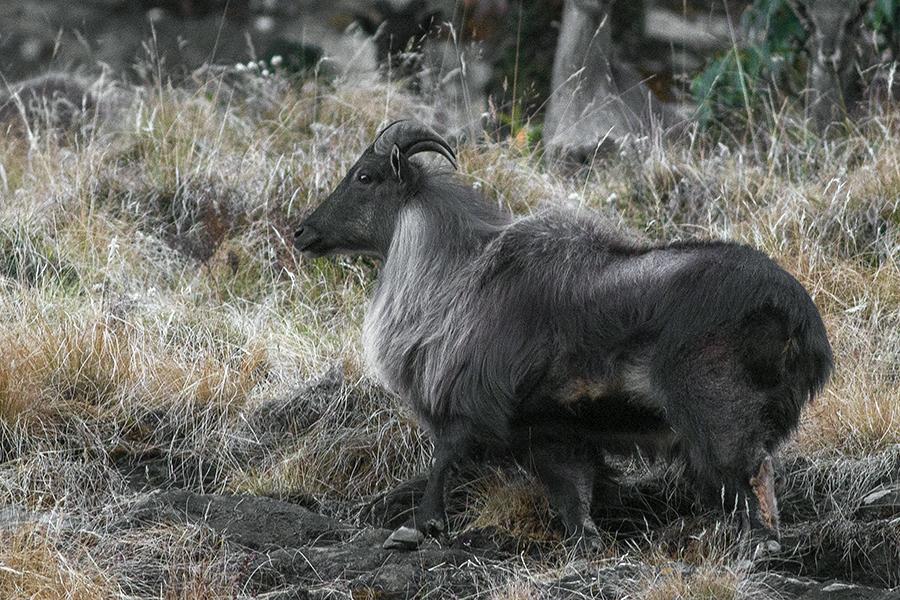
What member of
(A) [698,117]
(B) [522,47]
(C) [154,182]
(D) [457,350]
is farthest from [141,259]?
(B) [522,47]

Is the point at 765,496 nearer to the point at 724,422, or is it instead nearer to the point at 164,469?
the point at 724,422

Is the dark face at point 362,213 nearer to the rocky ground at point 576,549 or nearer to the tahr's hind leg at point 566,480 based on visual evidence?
the rocky ground at point 576,549

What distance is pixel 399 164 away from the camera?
723 centimetres

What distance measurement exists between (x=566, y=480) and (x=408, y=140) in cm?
182

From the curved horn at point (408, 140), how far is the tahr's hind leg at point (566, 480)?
155cm

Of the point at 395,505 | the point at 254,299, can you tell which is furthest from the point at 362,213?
the point at 254,299

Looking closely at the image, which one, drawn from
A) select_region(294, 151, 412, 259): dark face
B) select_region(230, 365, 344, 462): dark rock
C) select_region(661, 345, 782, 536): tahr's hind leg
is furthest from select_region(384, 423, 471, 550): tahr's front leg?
select_region(230, 365, 344, 462): dark rock

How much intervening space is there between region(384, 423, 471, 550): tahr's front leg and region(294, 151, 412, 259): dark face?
45.6 inches

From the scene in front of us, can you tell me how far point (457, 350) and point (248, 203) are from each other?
355 cm

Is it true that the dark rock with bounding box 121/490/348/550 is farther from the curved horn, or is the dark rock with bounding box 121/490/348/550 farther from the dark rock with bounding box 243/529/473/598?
the curved horn

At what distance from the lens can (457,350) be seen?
21.9 feet

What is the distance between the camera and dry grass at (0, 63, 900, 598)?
6.84 metres

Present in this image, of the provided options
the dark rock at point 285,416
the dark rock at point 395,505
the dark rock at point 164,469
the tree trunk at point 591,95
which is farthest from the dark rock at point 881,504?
the tree trunk at point 591,95

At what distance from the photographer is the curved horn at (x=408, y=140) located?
7262 millimetres
